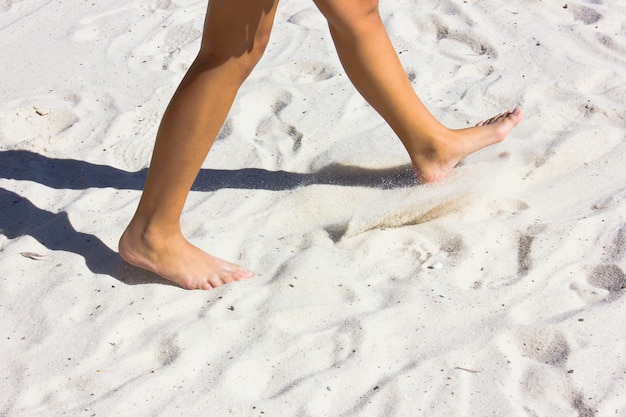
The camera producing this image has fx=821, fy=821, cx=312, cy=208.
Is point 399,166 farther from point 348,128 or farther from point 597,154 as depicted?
point 597,154

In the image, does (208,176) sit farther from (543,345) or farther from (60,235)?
(543,345)

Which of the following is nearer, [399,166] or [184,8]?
[399,166]

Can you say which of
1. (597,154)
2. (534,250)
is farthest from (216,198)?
(597,154)

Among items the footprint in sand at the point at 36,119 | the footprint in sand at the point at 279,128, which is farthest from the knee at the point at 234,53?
the footprint in sand at the point at 36,119

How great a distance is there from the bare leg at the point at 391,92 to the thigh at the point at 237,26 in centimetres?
35

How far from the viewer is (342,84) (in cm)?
347

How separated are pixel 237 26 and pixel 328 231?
2.68ft

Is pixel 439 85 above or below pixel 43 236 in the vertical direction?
below

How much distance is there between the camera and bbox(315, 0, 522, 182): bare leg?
98.0 inches

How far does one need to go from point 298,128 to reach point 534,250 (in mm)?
1155

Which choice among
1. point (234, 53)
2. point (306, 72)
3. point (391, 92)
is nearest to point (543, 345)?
point (391, 92)

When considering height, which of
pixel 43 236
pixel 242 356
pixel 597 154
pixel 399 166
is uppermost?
pixel 43 236

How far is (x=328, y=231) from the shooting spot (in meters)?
2.63

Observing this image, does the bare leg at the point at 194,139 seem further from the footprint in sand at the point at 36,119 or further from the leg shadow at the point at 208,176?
the footprint in sand at the point at 36,119
